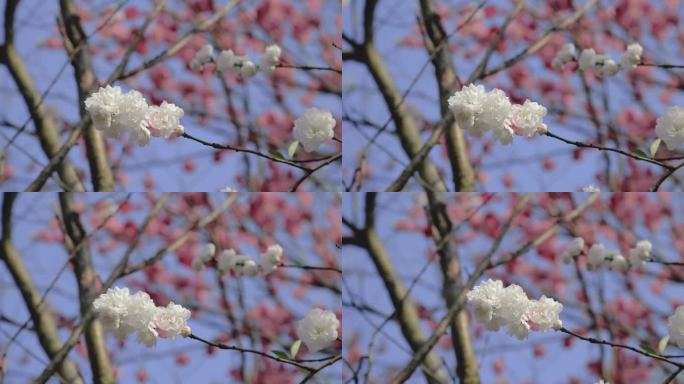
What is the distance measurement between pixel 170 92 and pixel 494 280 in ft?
3.24

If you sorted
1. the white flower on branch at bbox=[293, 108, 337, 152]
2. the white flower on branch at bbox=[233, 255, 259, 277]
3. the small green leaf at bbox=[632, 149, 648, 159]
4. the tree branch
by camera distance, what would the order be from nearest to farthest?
the small green leaf at bbox=[632, 149, 648, 159] < the white flower on branch at bbox=[293, 108, 337, 152] < the tree branch < the white flower on branch at bbox=[233, 255, 259, 277]

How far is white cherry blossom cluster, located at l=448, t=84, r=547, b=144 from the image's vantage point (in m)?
1.63

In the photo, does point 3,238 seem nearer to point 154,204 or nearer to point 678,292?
point 154,204

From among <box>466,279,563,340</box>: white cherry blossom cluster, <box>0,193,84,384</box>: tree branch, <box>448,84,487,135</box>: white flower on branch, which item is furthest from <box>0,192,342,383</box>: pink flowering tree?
<box>448,84,487,135</box>: white flower on branch

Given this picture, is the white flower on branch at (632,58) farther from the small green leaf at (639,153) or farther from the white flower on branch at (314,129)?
the white flower on branch at (314,129)

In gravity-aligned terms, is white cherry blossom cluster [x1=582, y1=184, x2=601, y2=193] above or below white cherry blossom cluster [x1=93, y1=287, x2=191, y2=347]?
above

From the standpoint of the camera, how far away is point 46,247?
204 centimetres

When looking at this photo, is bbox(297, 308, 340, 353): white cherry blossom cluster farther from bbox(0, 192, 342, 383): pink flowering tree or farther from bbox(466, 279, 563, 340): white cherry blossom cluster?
bbox(466, 279, 563, 340): white cherry blossom cluster

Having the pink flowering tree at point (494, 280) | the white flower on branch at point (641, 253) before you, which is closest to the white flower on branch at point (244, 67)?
the pink flowering tree at point (494, 280)

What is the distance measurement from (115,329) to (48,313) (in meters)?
0.47

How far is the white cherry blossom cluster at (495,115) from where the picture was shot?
5.36ft

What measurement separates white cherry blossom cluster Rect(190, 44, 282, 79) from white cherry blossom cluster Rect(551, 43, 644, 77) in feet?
2.24

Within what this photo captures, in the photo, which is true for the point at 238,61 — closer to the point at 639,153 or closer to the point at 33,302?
the point at 33,302

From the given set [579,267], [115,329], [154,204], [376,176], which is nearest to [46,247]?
[154,204]
